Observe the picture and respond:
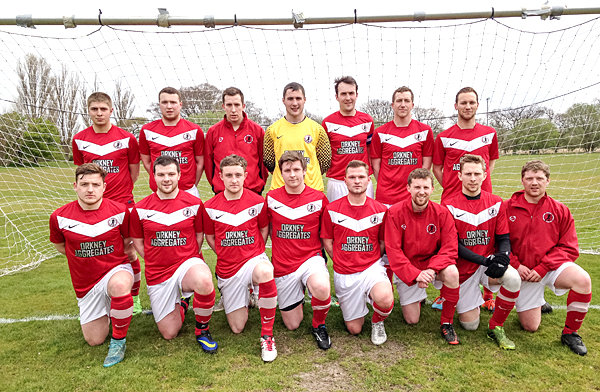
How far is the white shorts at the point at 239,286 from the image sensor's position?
3031 mm

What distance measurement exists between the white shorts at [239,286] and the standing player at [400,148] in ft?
4.94

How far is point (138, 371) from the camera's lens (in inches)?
98.7

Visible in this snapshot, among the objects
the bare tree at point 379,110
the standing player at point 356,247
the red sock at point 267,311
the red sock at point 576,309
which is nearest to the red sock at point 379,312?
the standing player at point 356,247

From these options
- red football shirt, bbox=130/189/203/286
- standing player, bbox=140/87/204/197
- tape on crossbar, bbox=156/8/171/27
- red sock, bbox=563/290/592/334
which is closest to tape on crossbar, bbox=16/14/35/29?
tape on crossbar, bbox=156/8/171/27

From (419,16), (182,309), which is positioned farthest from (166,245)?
(419,16)

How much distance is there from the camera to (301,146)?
3.47 m

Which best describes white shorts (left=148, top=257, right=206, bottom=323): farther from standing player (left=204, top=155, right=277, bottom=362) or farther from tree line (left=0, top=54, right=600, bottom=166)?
tree line (left=0, top=54, right=600, bottom=166)

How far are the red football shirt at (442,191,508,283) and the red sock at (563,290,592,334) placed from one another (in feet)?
2.08

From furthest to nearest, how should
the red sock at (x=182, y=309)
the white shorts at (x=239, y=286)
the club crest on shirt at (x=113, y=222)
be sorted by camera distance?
1. the red sock at (x=182, y=309)
2. the white shorts at (x=239, y=286)
3. the club crest on shirt at (x=113, y=222)

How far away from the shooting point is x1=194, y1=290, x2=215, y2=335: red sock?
2.84m

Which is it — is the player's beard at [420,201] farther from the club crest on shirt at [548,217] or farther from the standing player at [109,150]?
the standing player at [109,150]

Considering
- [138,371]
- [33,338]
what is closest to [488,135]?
[138,371]

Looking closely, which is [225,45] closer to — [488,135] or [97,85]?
[97,85]

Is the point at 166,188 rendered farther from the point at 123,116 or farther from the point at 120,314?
the point at 123,116
